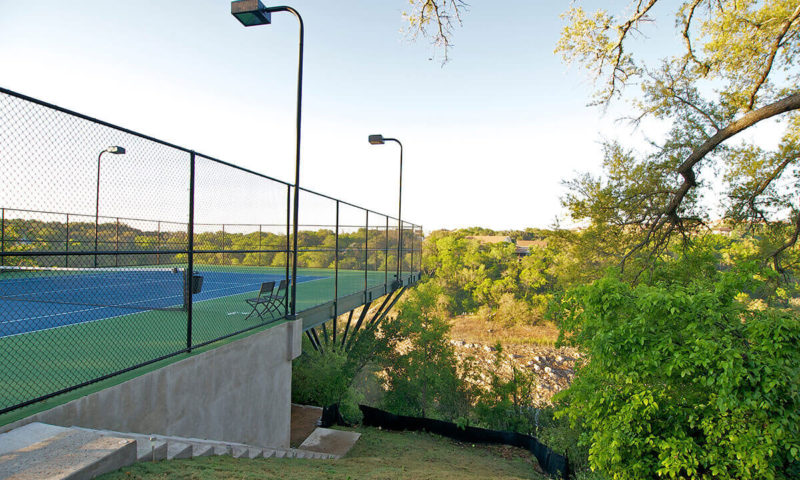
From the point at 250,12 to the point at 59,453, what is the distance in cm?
659

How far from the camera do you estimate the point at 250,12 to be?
22.5 feet

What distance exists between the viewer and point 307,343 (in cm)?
1595

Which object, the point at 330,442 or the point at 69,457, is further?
the point at 330,442

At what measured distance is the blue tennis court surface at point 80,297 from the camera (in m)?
7.37

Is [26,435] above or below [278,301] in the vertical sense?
below

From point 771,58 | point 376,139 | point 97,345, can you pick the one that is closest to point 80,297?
point 97,345

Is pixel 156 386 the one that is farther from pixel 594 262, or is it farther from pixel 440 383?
pixel 594 262

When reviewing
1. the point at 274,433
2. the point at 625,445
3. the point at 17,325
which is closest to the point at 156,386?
the point at 274,433

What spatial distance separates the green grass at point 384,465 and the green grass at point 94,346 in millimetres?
1428

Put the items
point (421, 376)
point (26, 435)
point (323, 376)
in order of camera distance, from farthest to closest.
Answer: point (421, 376), point (323, 376), point (26, 435)

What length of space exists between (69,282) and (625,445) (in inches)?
645

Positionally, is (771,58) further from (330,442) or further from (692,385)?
(330,442)

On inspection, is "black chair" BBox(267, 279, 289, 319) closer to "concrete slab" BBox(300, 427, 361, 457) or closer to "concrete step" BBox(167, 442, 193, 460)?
"concrete step" BBox(167, 442, 193, 460)

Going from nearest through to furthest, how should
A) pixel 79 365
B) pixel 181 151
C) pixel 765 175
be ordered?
pixel 79 365 < pixel 181 151 < pixel 765 175
